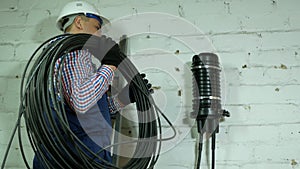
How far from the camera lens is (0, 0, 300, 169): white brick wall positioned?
58.3 inches

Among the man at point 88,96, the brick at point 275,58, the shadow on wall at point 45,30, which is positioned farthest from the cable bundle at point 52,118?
the brick at point 275,58

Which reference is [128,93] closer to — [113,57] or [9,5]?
[113,57]

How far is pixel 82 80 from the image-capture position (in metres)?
1.22

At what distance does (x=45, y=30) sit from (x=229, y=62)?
950 mm

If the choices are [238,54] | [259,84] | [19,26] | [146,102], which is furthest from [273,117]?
[19,26]

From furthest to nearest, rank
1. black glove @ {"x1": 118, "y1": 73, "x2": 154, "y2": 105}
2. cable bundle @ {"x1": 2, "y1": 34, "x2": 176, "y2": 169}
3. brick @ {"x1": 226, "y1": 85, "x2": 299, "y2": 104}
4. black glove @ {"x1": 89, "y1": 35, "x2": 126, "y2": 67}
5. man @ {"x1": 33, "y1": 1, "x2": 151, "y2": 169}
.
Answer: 1. brick @ {"x1": 226, "y1": 85, "x2": 299, "y2": 104}
2. black glove @ {"x1": 118, "y1": 73, "x2": 154, "y2": 105}
3. black glove @ {"x1": 89, "y1": 35, "x2": 126, "y2": 67}
4. man @ {"x1": 33, "y1": 1, "x2": 151, "y2": 169}
5. cable bundle @ {"x1": 2, "y1": 34, "x2": 176, "y2": 169}

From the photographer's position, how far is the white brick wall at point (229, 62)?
1480 millimetres

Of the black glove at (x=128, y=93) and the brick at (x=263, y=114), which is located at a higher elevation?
the black glove at (x=128, y=93)

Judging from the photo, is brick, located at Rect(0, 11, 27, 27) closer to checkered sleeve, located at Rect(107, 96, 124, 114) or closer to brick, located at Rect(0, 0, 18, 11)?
brick, located at Rect(0, 0, 18, 11)

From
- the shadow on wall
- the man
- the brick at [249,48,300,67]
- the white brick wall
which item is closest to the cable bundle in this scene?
the man

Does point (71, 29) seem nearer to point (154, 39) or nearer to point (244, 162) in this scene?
point (154, 39)

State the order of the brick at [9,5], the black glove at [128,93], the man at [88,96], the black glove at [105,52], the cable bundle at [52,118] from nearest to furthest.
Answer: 1. the cable bundle at [52,118]
2. the man at [88,96]
3. the black glove at [105,52]
4. the black glove at [128,93]
5. the brick at [9,5]

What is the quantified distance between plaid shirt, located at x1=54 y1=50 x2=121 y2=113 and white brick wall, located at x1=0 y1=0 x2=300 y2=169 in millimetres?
435

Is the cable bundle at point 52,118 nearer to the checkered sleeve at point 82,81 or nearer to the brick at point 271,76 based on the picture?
the checkered sleeve at point 82,81
